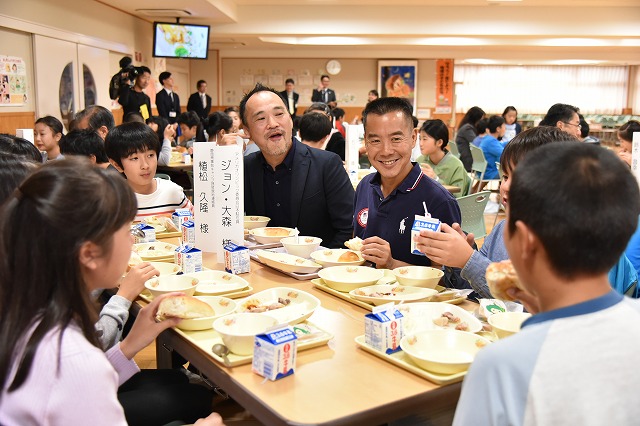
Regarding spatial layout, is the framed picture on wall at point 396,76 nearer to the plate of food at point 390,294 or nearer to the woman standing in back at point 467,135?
the woman standing in back at point 467,135

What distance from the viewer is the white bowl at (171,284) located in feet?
6.22

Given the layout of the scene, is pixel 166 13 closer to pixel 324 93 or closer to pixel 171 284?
pixel 324 93

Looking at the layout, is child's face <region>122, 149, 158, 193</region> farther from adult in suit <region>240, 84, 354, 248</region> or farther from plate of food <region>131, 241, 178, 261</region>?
plate of food <region>131, 241, 178, 261</region>

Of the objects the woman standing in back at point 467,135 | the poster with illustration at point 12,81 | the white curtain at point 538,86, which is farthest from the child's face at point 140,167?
the white curtain at point 538,86

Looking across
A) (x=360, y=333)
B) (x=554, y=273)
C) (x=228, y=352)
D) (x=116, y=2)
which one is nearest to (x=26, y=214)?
(x=228, y=352)

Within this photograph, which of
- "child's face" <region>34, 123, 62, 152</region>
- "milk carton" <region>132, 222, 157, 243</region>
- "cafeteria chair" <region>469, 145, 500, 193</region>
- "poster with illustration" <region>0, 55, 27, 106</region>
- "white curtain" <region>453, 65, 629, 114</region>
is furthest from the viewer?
"white curtain" <region>453, 65, 629, 114</region>

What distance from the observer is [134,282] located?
6.14 feet

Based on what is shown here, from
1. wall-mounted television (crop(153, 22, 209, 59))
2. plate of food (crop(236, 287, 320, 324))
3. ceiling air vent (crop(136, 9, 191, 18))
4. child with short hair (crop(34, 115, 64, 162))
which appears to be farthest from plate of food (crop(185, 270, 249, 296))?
wall-mounted television (crop(153, 22, 209, 59))

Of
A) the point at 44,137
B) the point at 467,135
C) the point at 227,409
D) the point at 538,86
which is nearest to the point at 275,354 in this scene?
the point at 227,409

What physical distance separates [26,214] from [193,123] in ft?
24.8

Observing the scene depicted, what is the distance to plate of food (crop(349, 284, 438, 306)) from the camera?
1812 millimetres

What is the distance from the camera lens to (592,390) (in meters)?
0.94

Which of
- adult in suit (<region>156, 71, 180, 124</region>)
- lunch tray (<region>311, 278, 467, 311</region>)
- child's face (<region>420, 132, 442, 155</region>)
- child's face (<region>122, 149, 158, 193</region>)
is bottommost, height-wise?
lunch tray (<region>311, 278, 467, 311</region>)

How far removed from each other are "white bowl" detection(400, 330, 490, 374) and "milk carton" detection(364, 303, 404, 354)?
0.02 m
